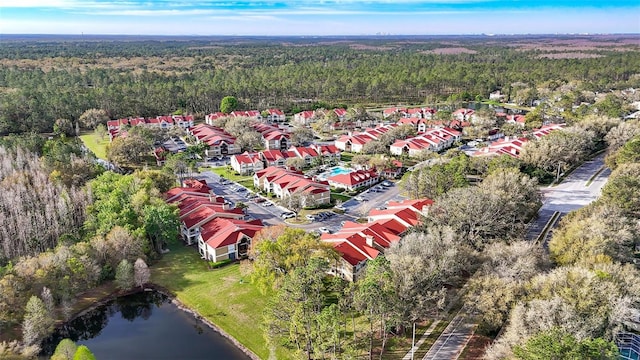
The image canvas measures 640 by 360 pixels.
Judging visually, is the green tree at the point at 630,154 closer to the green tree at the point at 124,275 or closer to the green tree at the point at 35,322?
the green tree at the point at 124,275

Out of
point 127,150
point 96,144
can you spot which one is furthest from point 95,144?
point 127,150

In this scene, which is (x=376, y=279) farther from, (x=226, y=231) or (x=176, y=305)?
(x=226, y=231)

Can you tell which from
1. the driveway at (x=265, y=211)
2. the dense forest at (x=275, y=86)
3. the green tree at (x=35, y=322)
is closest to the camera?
the green tree at (x=35, y=322)

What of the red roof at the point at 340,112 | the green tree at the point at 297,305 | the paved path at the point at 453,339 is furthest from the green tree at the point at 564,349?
the red roof at the point at 340,112

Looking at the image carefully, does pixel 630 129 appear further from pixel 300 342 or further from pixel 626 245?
pixel 300 342

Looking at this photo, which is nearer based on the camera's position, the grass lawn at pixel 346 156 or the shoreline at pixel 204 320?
the shoreline at pixel 204 320

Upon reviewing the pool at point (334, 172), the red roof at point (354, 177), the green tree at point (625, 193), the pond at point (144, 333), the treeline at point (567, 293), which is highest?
the green tree at point (625, 193)

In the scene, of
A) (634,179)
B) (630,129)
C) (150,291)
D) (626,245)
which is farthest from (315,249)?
(630,129)
